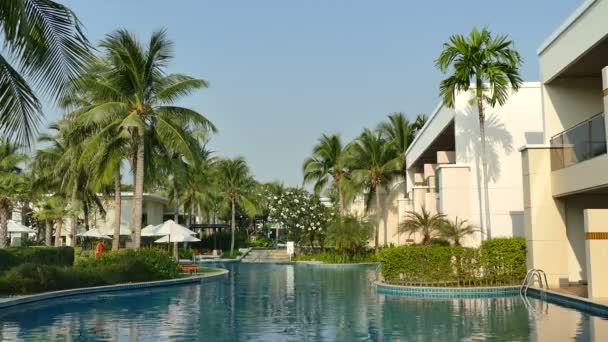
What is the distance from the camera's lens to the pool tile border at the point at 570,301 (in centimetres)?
1349

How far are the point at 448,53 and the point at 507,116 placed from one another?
5.62m

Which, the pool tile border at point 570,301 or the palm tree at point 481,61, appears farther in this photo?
the palm tree at point 481,61

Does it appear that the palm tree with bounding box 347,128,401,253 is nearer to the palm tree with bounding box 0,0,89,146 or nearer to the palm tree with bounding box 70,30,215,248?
the palm tree with bounding box 70,30,215,248

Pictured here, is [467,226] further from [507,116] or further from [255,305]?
[255,305]

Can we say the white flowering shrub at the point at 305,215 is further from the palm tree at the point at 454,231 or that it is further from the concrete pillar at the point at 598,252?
the concrete pillar at the point at 598,252

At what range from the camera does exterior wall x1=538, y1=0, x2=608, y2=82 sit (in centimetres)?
1525

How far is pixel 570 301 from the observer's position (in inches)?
597

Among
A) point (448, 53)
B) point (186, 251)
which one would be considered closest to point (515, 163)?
point (448, 53)

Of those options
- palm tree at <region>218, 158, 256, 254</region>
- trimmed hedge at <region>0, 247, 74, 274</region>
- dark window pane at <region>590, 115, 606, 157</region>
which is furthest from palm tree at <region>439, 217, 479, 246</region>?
palm tree at <region>218, 158, 256, 254</region>

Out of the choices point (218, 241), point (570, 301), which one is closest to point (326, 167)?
point (218, 241)

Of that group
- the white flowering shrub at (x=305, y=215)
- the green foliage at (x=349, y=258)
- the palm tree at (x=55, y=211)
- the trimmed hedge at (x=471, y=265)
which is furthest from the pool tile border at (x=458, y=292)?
the white flowering shrub at (x=305, y=215)

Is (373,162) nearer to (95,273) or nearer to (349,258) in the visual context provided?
(349,258)

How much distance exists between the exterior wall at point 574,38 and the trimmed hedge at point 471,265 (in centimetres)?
522

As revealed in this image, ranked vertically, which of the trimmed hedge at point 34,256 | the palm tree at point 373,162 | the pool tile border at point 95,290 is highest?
the palm tree at point 373,162
